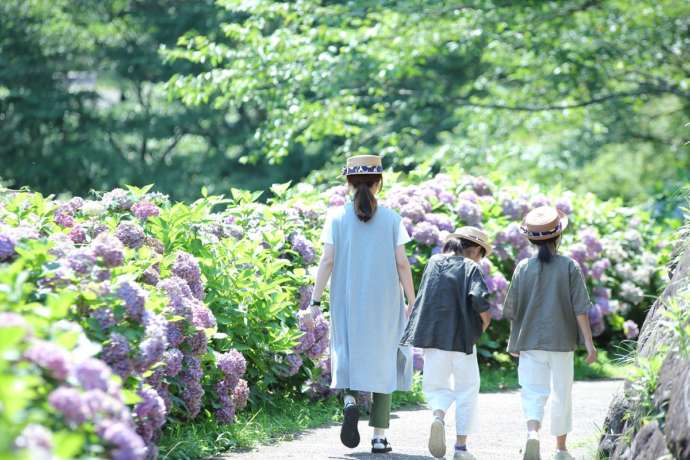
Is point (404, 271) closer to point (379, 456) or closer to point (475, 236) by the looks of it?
point (475, 236)

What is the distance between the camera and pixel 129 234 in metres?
6.11

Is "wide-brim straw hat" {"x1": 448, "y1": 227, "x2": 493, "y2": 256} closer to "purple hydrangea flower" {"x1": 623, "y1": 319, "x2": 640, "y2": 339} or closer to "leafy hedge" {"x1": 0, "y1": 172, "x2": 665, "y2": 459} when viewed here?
"leafy hedge" {"x1": 0, "y1": 172, "x2": 665, "y2": 459}

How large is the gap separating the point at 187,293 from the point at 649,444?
98.4 inches

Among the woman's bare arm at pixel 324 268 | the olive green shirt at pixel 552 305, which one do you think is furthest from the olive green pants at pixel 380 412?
the olive green shirt at pixel 552 305

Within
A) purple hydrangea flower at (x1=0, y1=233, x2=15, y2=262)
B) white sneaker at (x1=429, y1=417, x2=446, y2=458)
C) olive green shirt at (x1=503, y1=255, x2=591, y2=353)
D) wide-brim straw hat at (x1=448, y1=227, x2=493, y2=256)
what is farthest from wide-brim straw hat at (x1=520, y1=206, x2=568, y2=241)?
purple hydrangea flower at (x1=0, y1=233, x2=15, y2=262)

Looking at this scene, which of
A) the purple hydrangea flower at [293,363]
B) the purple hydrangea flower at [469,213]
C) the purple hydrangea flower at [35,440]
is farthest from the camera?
the purple hydrangea flower at [469,213]

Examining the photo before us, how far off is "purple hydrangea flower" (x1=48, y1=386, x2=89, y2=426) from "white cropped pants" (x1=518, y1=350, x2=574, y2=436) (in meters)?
3.42

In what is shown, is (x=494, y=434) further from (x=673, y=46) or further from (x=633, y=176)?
(x=633, y=176)

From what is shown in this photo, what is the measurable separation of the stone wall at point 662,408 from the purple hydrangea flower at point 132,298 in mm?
2058

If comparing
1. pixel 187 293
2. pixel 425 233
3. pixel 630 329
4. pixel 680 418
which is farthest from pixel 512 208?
pixel 680 418

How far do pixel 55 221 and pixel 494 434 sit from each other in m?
2.83

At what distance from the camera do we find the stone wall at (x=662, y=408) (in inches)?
154

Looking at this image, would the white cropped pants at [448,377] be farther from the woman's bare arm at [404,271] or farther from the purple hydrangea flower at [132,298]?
the purple hydrangea flower at [132,298]

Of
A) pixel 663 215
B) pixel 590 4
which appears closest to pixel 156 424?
pixel 663 215
